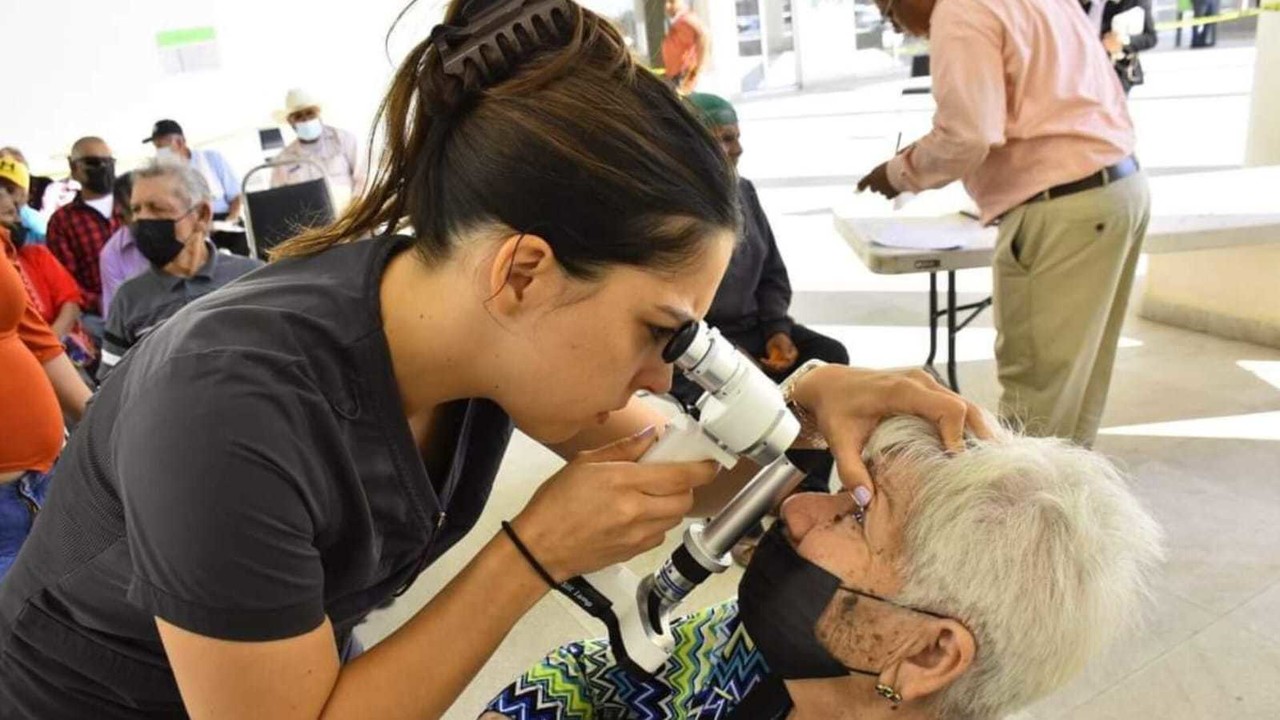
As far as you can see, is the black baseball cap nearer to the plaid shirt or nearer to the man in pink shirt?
the plaid shirt

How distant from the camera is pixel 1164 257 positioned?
4.29 m

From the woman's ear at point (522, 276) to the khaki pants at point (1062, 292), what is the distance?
6.74ft

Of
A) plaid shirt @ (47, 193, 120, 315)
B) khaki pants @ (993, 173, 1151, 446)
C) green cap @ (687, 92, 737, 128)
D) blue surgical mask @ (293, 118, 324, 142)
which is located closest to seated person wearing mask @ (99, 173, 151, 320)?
plaid shirt @ (47, 193, 120, 315)

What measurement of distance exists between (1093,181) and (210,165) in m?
4.76

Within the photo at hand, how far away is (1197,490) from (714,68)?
10.3 m

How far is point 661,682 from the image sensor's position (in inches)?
57.1

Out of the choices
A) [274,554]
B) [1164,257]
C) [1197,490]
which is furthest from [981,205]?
[274,554]

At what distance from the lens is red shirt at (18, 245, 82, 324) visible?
146 inches

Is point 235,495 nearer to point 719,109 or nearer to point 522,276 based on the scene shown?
point 522,276

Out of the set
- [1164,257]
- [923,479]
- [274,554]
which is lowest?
[1164,257]

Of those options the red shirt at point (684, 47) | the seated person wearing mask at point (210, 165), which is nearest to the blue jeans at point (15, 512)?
the seated person wearing mask at point (210, 165)

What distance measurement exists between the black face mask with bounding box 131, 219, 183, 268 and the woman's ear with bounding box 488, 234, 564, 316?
2369mm

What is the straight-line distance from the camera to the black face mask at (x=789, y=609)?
122cm

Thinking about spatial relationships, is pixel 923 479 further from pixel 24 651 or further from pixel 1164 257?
pixel 1164 257
